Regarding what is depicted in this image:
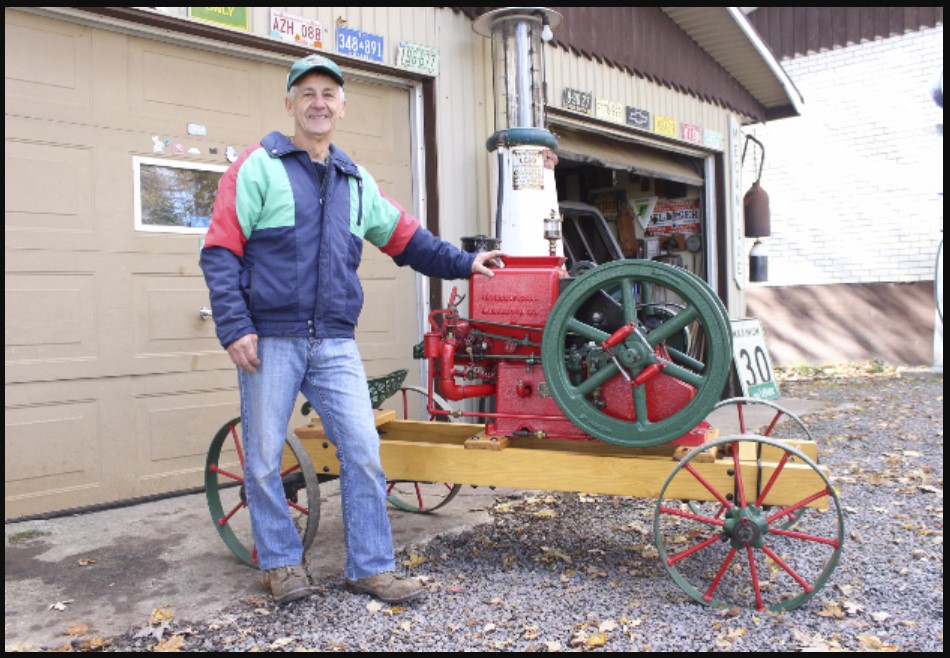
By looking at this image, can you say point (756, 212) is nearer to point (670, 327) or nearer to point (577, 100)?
point (577, 100)

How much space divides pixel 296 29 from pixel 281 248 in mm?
2555

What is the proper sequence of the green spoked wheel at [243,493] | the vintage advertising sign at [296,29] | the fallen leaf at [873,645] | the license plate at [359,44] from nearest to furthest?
1. the fallen leaf at [873,645]
2. the green spoked wheel at [243,493]
3. the vintage advertising sign at [296,29]
4. the license plate at [359,44]

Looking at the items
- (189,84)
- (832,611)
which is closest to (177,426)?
(189,84)

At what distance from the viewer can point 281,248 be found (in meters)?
3.14

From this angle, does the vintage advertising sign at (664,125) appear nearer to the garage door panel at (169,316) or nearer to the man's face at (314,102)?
the garage door panel at (169,316)

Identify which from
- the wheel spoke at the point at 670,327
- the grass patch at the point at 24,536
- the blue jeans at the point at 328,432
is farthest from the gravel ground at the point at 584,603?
the grass patch at the point at 24,536

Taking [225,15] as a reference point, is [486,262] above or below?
below

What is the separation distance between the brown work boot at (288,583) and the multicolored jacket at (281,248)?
0.92m

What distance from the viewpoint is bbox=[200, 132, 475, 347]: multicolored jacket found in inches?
121

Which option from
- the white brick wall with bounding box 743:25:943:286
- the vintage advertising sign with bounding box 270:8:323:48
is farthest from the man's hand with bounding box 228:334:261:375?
the white brick wall with bounding box 743:25:943:286

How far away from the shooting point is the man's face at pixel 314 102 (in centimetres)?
321

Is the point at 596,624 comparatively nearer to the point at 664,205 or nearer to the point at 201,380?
the point at 201,380

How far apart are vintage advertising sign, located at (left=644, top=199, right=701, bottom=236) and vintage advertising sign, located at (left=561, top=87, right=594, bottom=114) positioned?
9.13 ft

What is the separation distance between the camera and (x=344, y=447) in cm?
325
